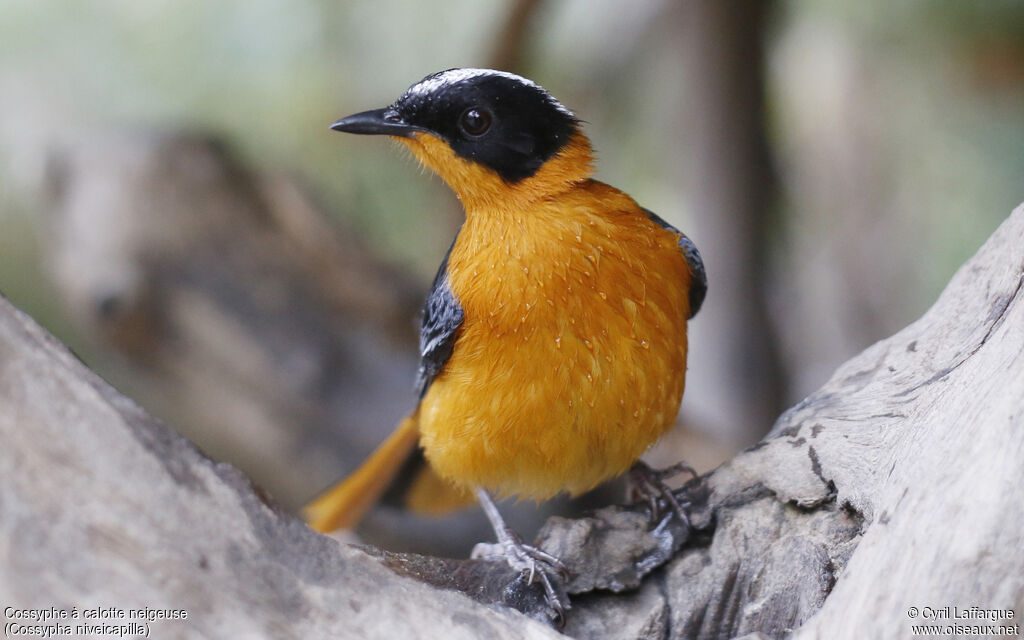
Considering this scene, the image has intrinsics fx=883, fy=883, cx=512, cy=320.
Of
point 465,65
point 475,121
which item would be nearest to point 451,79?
point 475,121

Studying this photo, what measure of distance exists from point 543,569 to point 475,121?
1651 mm

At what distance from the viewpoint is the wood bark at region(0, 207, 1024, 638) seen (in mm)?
2035

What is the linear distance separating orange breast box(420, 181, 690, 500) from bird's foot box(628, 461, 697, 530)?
0.79ft

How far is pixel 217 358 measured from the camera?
255 inches

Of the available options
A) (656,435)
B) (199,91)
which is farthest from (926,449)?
(199,91)

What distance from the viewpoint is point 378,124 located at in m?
3.23

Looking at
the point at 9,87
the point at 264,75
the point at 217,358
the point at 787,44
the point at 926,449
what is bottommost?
the point at 217,358

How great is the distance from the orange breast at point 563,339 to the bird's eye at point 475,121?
0.31 m

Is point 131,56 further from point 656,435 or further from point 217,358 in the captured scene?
point 656,435

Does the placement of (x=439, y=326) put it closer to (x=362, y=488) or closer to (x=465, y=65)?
(x=362, y=488)

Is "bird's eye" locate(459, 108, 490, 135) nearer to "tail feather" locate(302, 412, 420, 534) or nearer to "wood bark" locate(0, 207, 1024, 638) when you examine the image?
"wood bark" locate(0, 207, 1024, 638)

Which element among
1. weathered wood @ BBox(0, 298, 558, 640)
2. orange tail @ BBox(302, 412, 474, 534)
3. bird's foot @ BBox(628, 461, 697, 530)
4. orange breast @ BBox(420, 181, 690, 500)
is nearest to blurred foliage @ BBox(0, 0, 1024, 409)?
orange tail @ BBox(302, 412, 474, 534)

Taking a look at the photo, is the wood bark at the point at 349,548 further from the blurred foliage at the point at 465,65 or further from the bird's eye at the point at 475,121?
the blurred foliage at the point at 465,65

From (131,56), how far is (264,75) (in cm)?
106
